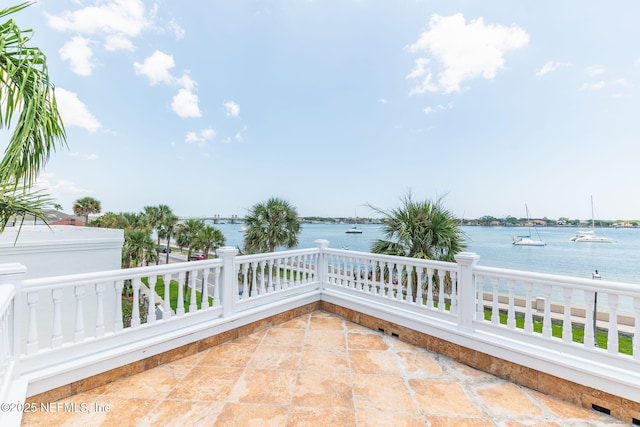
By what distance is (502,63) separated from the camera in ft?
24.2

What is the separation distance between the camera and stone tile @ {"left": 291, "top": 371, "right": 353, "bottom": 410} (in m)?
2.08

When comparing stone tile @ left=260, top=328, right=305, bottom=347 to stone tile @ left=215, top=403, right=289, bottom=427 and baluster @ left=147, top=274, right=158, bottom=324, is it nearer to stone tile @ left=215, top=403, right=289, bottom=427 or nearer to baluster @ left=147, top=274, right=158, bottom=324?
stone tile @ left=215, top=403, right=289, bottom=427

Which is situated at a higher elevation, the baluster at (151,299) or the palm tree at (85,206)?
the palm tree at (85,206)

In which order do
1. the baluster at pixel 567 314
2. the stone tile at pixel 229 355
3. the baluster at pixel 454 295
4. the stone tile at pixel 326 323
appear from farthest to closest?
the stone tile at pixel 326 323 < the baluster at pixel 454 295 < the stone tile at pixel 229 355 < the baluster at pixel 567 314

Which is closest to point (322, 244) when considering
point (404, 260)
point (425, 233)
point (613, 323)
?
point (404, 260)

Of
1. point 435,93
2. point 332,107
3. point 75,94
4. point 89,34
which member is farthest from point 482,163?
point 75,94

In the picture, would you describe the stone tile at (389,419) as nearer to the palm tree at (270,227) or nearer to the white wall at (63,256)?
the white wall at (63,256)

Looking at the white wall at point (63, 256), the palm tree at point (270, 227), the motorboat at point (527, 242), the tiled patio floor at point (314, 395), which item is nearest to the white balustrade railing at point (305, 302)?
the tiled patio floor at point (314, 395)

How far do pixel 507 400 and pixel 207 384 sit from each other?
8.05 feet

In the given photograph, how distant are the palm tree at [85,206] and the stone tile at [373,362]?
3368cm

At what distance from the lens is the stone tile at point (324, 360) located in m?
2.58

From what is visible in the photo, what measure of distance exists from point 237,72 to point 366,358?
9943mm

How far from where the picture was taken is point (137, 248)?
16969 millimetres

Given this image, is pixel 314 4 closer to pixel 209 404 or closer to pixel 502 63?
pixel 502 63
